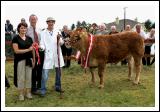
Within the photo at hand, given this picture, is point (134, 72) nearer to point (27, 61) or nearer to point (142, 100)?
point (142, 100)

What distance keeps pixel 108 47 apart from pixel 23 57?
290 centimetres

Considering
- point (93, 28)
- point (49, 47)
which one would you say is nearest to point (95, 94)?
point (49, 47)

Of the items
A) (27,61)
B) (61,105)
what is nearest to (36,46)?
(27,61)

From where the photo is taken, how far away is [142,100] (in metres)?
8.91

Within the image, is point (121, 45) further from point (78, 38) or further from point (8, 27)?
point (8, 27)

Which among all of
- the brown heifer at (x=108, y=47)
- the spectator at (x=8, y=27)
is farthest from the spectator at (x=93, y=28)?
the spectator at (x=8, y=27)

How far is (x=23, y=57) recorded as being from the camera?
8.80 metres

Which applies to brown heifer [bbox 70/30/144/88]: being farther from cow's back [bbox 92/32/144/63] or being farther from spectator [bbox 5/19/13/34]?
spectator [bbox 5/19/13/34]

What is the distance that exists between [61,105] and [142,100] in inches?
78.7

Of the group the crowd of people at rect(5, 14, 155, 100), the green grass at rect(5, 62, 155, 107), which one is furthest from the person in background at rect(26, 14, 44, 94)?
the green grass at rect(5, 62, 155, 107)

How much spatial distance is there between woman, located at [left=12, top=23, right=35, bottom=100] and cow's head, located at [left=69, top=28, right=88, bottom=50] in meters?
1.60

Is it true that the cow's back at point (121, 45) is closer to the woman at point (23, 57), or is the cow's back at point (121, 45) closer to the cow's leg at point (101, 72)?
the cow's leg at point (101, 72)

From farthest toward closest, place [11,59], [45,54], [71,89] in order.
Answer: [11,59], [71,89], [45,54]

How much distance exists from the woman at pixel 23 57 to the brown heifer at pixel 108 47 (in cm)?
172
